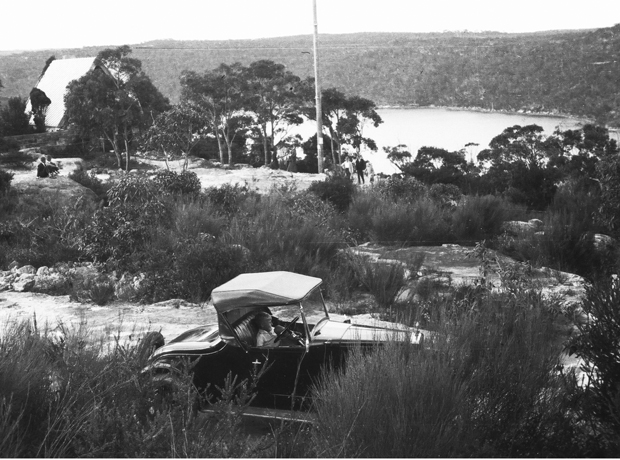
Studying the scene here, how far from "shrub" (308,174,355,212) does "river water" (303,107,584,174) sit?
19.2 m

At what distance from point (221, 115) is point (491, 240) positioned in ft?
102

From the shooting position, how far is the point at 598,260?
13.5 metres

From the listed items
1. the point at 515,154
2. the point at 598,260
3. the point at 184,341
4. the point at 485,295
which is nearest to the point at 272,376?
the point at 184,341

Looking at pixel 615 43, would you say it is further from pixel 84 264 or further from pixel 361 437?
pixel 361 437

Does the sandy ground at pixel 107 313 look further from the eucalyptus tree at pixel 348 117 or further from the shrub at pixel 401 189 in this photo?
the eucalyptus tree at pixel 348 117

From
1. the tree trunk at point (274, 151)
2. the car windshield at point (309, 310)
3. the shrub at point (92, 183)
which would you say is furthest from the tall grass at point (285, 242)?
the tree trunk at point (274, 151)

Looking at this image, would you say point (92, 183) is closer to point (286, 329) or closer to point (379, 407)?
point (286, 329)

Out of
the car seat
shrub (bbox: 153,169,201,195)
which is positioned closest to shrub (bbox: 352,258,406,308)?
the car seat

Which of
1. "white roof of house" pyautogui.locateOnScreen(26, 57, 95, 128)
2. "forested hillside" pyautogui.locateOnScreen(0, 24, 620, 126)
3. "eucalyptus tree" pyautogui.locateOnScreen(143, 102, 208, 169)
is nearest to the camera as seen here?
"eucalyptus tree" pyautogui.locateOnScreen(143, 102, 208, 169)

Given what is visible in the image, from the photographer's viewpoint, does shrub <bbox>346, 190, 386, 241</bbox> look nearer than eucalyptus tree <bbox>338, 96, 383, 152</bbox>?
Yes

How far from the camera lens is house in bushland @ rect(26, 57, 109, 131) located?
4634cm

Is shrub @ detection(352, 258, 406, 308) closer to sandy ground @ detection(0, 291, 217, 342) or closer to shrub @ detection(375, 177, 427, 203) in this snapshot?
sandy ground @ detection(0, 291, 217, 342)

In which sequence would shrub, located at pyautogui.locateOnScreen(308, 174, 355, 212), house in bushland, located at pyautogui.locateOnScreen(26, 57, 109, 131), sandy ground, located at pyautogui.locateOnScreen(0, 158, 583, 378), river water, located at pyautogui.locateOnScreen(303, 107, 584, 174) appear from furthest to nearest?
house in bushland, located at pyautogui.locateOnScreen(26, 57, 109, 131) < river water, located at pyautogui.locateOnScreen(303, 107, 584, 174) < shrub, located at pyautogui.locateOnScreen(308, 174, 355, 212) < sandy ground, located at pyautogui.locateOnScreen(0, 158, 583, 378)

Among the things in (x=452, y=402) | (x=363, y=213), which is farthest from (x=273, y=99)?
(x=452, y=402)
